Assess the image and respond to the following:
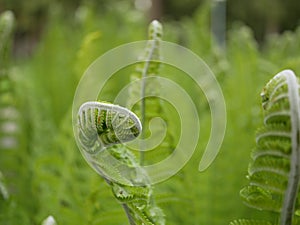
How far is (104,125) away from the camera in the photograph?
0.71 feet

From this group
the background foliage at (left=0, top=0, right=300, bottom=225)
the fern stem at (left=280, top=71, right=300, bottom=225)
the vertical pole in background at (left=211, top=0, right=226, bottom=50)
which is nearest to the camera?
the fern stem at (left=280, top=71, right=300, bottom=225)

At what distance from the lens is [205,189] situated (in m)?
0.49

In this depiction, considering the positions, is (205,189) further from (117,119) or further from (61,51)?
(61,51)

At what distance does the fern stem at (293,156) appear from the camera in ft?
0.63

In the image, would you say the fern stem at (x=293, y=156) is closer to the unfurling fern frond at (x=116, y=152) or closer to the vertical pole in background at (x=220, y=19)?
the unfurling fern frond at (x=116, y=152)

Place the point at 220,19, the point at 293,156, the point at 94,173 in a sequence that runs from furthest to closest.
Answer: the point at 220,19 → the point at 94,173 → the point at 293,156

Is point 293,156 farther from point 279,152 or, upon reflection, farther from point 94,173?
point 94,173

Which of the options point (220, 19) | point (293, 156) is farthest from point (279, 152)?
point (220, 19)

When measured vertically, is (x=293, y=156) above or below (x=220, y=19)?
below

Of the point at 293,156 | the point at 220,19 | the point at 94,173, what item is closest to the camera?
the point at 293,156

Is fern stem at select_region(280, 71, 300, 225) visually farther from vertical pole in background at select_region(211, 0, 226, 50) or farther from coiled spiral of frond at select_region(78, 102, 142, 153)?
vertical pole in background at select_region(211, 0, 226, 50)

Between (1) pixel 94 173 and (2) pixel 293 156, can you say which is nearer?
(2) pixel 293 156

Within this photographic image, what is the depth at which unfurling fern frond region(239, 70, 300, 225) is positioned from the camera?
0.64 feet

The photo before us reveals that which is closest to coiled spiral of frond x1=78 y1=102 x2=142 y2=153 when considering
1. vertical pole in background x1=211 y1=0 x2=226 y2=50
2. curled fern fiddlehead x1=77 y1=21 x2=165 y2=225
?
curled fern fiddlehead x1=77 y1=21 x2=165 y2=225
